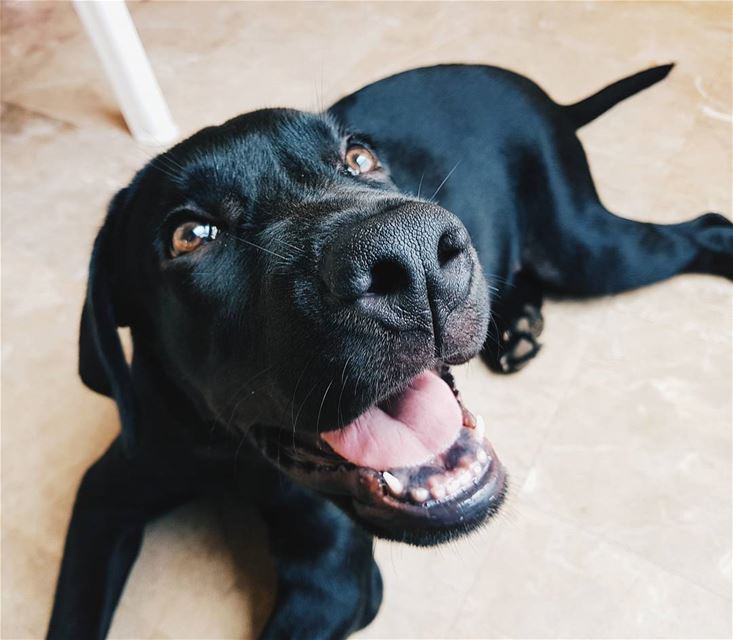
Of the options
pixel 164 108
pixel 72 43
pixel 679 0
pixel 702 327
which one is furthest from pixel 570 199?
pixel 72 43

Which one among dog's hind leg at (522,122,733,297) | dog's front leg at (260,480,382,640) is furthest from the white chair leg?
dog's front leg at (260,480,382,640)

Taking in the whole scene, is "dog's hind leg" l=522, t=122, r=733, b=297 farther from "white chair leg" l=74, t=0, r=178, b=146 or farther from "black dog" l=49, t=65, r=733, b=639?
"white chair leg" l=74, t=0, r=178, b=146

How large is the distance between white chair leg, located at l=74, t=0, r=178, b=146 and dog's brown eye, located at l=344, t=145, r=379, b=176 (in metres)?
1.40

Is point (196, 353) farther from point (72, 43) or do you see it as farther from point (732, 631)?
point (72, 43)

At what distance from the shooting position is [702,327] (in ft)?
6.48

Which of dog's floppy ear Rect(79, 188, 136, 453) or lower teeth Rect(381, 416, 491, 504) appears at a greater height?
dog's floppy ear Rect(79, 188, 136, 453)

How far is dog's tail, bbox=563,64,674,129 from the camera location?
2.05 metres

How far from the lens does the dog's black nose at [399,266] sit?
0.85 metres

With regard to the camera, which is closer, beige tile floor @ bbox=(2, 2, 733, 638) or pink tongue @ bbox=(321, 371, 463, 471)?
pink tongue @ bbox=(321, 371, 463, 471)

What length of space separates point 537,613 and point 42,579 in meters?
1.10

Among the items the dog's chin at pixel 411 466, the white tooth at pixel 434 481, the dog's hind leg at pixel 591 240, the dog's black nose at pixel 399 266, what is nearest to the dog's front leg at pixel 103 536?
the dog's chin at pixel 411 466

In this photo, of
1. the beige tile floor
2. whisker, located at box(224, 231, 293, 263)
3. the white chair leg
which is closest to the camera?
whisker, located at box(224, 231, 293, 263)

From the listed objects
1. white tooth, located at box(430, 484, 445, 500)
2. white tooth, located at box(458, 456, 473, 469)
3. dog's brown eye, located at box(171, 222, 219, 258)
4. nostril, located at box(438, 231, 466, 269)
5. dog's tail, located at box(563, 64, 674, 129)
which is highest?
nostril, located at box(438, 231, 466, 269)

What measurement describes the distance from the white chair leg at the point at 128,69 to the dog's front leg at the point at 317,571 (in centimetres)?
172
